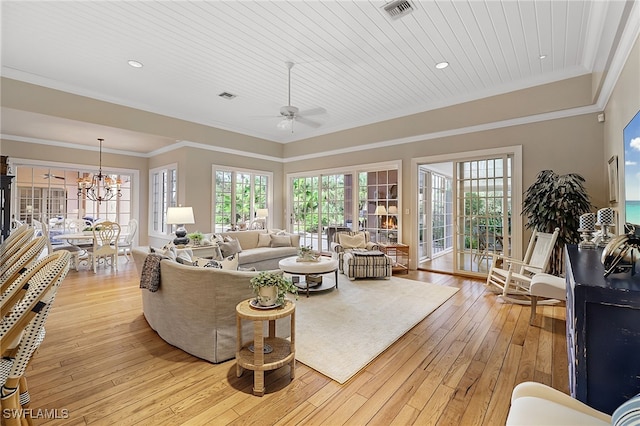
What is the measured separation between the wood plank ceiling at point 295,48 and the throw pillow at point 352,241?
2631 millimetres

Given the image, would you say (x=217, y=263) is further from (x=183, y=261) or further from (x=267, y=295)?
(x=267, y=295)

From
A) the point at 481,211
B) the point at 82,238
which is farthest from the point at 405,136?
the point at 82,238

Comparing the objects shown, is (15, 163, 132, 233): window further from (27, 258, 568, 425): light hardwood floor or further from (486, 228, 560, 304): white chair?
(486, 228, 560, 304): white chair

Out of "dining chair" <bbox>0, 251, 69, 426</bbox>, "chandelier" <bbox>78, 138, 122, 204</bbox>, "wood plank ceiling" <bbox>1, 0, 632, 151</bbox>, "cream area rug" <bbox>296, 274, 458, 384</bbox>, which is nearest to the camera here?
"dining chair" <bbox>0, 251, 69, 426</bbox>

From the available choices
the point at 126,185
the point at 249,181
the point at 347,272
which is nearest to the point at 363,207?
the point at 347,272

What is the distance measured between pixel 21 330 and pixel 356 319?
9.01 ft

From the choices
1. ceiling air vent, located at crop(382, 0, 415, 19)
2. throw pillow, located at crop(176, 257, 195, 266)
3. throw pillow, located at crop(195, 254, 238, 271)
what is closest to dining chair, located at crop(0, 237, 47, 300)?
throw pillow, located at crop(176, 257, 195, 266)

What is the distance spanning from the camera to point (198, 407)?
1.86 m

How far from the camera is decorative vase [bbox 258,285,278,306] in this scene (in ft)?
6.96

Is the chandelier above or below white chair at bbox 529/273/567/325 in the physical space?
above

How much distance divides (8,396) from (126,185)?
788cm

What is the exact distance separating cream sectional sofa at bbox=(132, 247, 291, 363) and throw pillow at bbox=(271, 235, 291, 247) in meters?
3.55

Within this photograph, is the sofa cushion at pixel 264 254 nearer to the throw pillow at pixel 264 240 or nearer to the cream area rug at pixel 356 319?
the throw pillow at pixel 264 240

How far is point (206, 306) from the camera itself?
235 cm
